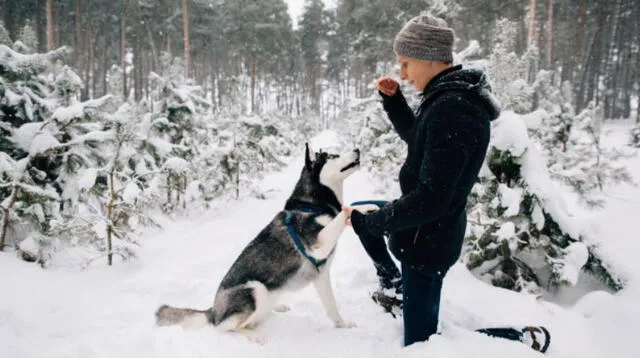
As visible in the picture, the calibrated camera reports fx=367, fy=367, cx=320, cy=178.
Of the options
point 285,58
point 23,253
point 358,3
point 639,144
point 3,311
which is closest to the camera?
point 3,311

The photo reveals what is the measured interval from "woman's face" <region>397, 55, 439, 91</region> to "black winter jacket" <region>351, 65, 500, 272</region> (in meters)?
0.07

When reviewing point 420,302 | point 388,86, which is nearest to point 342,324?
point 420,302

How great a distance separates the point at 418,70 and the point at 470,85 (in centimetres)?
40

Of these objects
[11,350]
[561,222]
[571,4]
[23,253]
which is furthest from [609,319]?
[571,4]

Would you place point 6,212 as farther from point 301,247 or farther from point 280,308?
point 301,247

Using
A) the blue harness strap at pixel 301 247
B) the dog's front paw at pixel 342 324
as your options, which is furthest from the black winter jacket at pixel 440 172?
the dog's front paw at pixel 342 324

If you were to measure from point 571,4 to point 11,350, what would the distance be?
38761mm

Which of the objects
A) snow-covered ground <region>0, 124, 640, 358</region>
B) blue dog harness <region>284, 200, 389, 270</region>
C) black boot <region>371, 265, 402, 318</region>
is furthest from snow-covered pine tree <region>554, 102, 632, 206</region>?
blue dog harness <region>284, 200, 389, 270</region>

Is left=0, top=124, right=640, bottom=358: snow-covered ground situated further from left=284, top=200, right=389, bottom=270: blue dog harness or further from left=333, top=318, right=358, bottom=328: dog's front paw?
left=284, top=200, right=389, bottom=270: blue dog harness

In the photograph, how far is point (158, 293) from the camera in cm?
450

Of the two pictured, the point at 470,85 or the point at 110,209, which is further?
the point at 110,209

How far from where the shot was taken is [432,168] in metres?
1.99

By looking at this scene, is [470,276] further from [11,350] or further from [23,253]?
[23,253]

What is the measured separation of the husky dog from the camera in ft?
10.3
